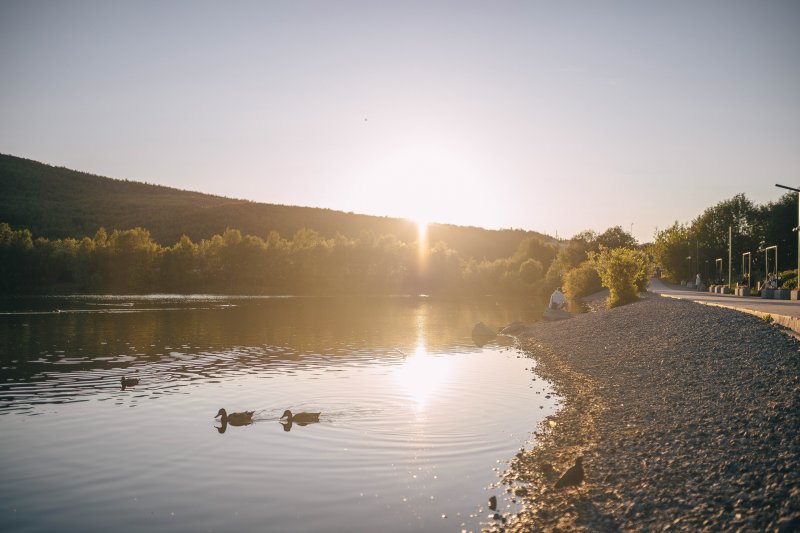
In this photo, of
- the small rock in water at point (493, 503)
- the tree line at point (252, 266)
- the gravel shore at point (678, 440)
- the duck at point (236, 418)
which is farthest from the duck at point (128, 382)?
the tree line at point (252, 266)

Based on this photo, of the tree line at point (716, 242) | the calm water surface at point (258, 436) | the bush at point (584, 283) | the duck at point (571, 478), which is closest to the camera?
the calm water surface at point (258, 436)

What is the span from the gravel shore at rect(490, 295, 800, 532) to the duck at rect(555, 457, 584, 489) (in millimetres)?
234

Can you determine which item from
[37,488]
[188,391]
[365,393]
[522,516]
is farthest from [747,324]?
[37,488]

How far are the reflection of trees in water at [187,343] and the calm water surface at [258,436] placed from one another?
1.17ft

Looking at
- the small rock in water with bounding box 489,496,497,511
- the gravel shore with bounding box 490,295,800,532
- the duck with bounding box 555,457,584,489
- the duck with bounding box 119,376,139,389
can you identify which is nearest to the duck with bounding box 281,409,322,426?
the gravel shore with bounding box 490,295,800,532

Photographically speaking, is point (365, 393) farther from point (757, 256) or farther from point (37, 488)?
point (757, 256)

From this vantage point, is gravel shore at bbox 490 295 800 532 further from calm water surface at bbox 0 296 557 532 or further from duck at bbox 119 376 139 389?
duck at bbox 119 376 139 389

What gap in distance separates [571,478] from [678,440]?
4321 mm

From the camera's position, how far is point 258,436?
22234 millimetres

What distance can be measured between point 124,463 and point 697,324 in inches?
1294

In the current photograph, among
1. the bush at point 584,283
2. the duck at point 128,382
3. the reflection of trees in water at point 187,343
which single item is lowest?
the reflection of trees in water at point 187,343

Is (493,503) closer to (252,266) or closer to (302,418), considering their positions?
(302,418)

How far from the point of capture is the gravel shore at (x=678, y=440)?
13758mm

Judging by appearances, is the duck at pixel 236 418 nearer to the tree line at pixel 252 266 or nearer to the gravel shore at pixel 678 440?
the gravel shore at pixel 678 440
